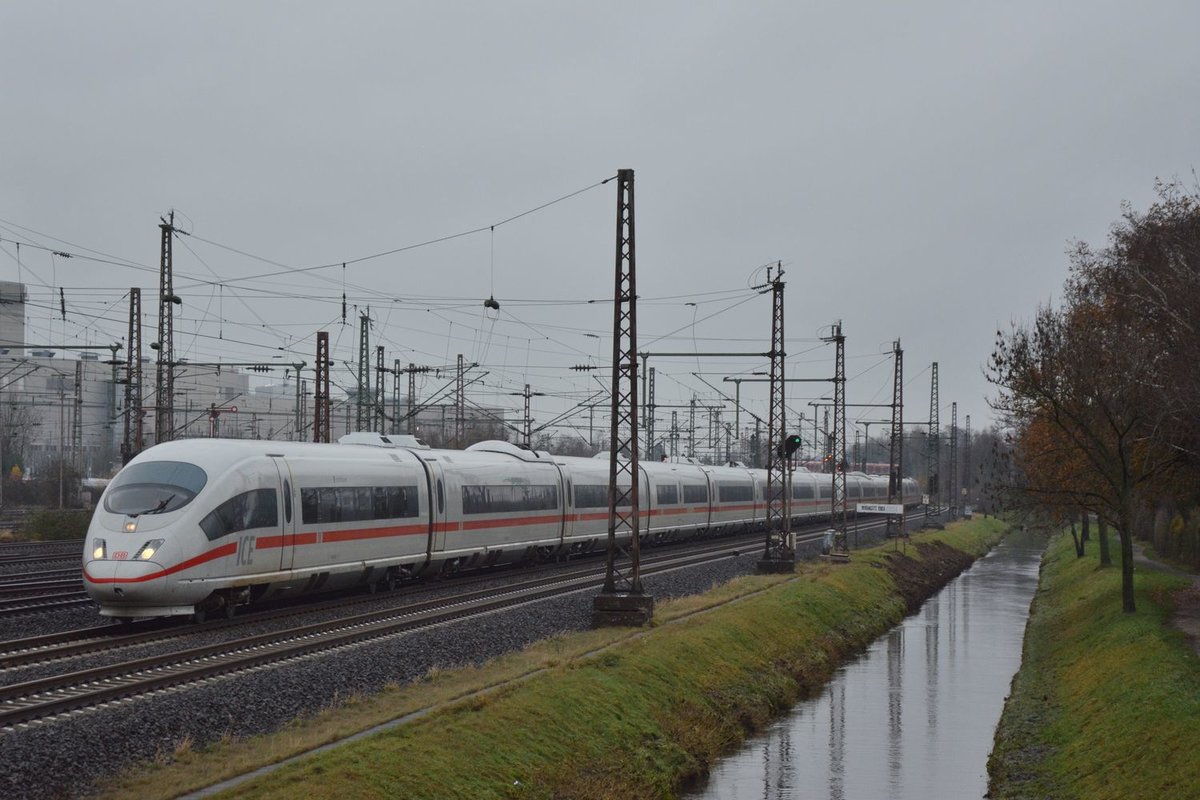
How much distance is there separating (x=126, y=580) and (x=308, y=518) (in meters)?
5.41

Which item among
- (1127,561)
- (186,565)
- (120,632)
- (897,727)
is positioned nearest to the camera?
(120,632)

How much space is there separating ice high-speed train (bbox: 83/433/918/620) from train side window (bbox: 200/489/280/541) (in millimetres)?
30

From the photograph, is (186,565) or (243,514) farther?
(243,514)

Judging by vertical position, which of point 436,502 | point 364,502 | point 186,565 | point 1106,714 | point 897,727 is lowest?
point 897,727

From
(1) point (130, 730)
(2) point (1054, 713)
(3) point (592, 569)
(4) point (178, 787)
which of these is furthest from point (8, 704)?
(3) point (592, 569)

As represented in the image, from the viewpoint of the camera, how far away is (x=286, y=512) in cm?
2720

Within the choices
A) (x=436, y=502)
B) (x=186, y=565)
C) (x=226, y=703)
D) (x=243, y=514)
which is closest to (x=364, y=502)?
(x=436, y=502)

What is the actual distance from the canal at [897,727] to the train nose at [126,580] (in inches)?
412

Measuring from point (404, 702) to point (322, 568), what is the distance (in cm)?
1188

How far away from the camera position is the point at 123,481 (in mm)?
24891

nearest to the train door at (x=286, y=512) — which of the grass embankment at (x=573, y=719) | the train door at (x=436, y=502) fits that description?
the grass embankment at (x=573, y=719)

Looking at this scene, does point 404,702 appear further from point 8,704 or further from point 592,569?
point 592,569

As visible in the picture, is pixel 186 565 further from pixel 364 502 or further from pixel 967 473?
pixel 967 473

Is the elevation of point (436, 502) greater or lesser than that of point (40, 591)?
greater
